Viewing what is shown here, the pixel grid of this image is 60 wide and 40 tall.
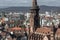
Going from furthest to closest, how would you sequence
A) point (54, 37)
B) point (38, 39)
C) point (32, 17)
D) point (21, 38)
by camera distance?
1. point (21, 38)
2. point (32, 17)
3. point (38, 39)
4. point (54, 37)

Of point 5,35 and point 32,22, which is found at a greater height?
point 32,22

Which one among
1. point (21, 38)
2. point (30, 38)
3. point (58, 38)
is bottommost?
point (21, 38)

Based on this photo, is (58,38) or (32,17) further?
(32,17)

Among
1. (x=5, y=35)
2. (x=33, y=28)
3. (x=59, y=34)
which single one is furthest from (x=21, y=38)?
(x=59, y=34)

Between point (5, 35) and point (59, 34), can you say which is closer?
point (59, 34)

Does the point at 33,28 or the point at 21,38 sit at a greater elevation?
the point at 33,28

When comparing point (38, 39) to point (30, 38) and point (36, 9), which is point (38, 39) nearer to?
point (30, 38)

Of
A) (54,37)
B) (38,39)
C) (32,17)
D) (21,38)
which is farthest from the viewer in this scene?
(21,38)

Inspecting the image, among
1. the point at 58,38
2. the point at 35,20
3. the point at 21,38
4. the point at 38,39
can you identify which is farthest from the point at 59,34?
the point at 21,38

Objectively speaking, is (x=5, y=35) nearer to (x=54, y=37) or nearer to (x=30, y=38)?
(x=30, y=38)
